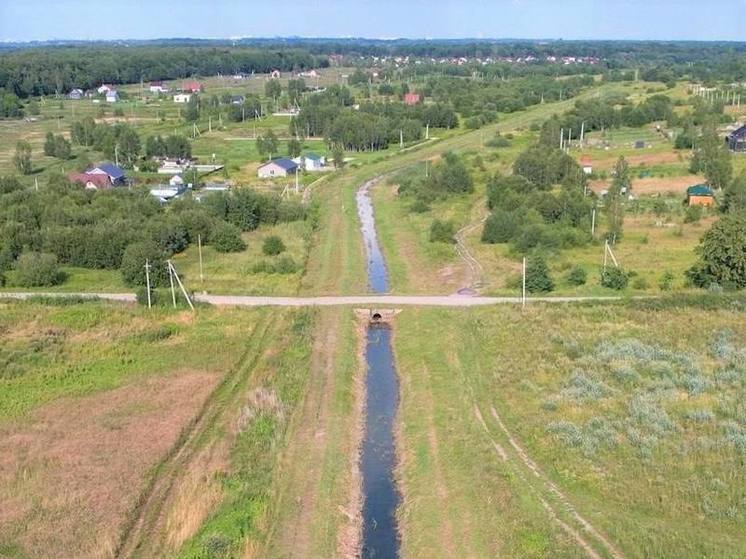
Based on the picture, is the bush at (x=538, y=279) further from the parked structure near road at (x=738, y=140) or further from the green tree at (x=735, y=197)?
the parked structure near road at (x=738, y=140)

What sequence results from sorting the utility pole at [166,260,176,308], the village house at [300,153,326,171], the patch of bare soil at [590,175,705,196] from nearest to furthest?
the utility pole at [166,260,176,308]
the patch of bare soil at [590,175,705,196]
the village house at [300,153,326,171]

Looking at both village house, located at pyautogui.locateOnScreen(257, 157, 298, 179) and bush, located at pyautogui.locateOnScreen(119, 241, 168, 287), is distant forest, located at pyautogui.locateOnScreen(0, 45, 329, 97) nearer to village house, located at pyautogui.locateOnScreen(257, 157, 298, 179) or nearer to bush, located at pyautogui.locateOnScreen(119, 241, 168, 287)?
village house, located at pyautogui.locateOnScreen(257, 157, 298, 179)

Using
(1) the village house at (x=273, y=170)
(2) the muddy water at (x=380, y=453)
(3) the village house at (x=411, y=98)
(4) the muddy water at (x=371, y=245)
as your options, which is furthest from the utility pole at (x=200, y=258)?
(3) the village house at (x=411, y=98)

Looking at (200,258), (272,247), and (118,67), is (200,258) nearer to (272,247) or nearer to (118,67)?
(272,247)

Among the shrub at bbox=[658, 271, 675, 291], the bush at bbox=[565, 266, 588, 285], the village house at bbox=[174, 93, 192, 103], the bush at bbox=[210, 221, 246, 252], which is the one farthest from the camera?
the village house at bbox=[174, 93, 192, 103]

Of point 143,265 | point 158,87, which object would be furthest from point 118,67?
point 143,265

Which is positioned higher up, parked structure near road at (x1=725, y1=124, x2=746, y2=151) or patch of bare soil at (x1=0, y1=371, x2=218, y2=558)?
parked structure near road at (x1=725, y1=124, x2=746, y2=151)

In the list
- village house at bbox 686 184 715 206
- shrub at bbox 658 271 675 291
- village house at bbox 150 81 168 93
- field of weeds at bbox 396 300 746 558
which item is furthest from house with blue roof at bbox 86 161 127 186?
village house at bbox 150 81 168 93
